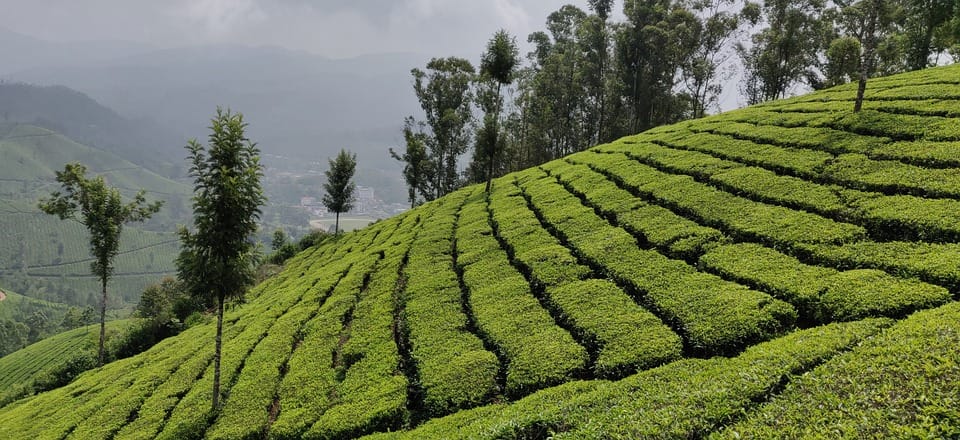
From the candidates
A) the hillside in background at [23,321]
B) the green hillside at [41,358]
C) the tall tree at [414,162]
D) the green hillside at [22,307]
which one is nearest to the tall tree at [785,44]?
the tall tree at [414,162]

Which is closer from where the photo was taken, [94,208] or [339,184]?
[94,208]

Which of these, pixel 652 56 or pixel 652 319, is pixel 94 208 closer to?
pixel 652 319

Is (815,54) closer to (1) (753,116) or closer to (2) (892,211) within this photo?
(1) (753,116)

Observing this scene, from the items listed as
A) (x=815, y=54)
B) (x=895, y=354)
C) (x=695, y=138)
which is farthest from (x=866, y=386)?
(x=815, y=54)

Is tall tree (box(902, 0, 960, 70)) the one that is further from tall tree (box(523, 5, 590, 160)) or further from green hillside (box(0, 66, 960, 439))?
tall tree (box(523, 5, 590, 160))

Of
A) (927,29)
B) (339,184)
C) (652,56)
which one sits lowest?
Result: (339,184)

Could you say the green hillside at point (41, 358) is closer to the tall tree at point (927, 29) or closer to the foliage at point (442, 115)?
the foliage at point (442, 115)

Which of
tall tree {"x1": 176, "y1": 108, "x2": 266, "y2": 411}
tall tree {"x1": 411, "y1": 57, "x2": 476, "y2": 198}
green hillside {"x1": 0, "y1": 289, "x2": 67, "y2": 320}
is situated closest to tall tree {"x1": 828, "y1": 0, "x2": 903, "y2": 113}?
tall tree {"x1": 411, "y1": 57, "x2": 476, "y2": 198}

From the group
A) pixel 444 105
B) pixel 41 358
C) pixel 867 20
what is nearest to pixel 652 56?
pixel 867 20

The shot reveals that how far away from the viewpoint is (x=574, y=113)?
64.8 m

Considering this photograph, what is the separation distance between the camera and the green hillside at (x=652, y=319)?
27.8 ft

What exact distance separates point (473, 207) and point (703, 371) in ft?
69.9

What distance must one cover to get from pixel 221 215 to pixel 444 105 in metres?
46.7

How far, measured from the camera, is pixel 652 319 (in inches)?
500
